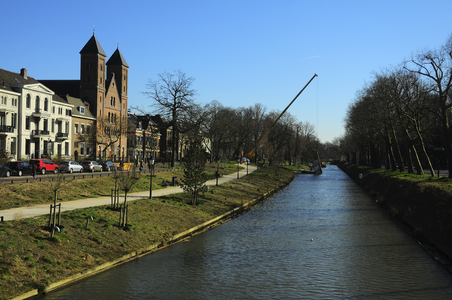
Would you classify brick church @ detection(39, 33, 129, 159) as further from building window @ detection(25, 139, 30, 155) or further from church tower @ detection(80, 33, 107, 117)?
building window @ detection(25, 139, 30, 155)

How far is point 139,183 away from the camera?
3809 cm

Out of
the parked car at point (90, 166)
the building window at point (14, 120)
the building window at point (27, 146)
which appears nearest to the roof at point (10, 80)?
the building window at point (14, 120)

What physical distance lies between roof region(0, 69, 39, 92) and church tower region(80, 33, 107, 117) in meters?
18.5

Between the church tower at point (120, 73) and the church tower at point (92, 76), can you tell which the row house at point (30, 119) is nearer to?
the church tower at point (92, 76)

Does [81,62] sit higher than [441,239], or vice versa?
[81,62]

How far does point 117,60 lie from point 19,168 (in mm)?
63690

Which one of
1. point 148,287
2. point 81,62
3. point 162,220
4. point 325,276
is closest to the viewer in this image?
point 148,287

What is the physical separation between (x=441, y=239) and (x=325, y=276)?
797cm

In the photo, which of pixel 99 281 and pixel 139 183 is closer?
pixel 99 281

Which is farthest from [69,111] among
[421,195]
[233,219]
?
[421,195]

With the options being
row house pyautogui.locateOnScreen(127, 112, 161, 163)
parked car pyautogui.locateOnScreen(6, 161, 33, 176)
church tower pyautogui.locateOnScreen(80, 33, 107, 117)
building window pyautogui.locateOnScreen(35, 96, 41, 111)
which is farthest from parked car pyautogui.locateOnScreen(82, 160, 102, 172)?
row house pyautogui.locateOnScreen(127, 112, 161, 163)

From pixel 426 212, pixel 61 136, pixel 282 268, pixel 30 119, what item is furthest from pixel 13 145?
pixel 426 212

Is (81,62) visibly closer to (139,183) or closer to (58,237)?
(139,183)

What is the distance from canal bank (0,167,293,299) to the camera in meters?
13.3
